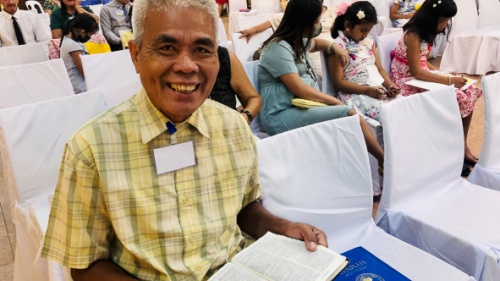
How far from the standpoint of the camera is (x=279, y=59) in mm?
2334

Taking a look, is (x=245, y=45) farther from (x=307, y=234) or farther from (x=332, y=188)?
(x=307, y=234)

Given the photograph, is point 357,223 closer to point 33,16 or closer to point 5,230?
point 5,230

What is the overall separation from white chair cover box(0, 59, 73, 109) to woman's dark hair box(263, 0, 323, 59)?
134 centimetres

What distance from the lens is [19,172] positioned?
1.81 m

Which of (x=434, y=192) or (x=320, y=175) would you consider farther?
(x=434, y=192)

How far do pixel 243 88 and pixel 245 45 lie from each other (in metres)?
1.36

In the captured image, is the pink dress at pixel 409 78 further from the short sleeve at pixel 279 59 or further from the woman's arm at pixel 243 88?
the woman's arm at pixel 243 88

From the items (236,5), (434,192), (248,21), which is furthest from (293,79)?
(236,5)

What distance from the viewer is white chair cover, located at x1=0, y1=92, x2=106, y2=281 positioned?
5.66ft

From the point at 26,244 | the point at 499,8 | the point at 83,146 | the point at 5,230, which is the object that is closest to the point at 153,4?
the point at 83,146

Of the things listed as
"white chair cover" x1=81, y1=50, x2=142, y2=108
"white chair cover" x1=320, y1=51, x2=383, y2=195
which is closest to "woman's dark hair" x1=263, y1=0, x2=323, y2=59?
"white chair cover" x1=320, y1=51, x2=383, y2=195

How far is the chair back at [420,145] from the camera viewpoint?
1663mm

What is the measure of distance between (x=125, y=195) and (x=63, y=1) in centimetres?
362

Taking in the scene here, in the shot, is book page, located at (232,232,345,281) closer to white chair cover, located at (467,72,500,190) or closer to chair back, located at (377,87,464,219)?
chair back, located at (377,87,464,219)
